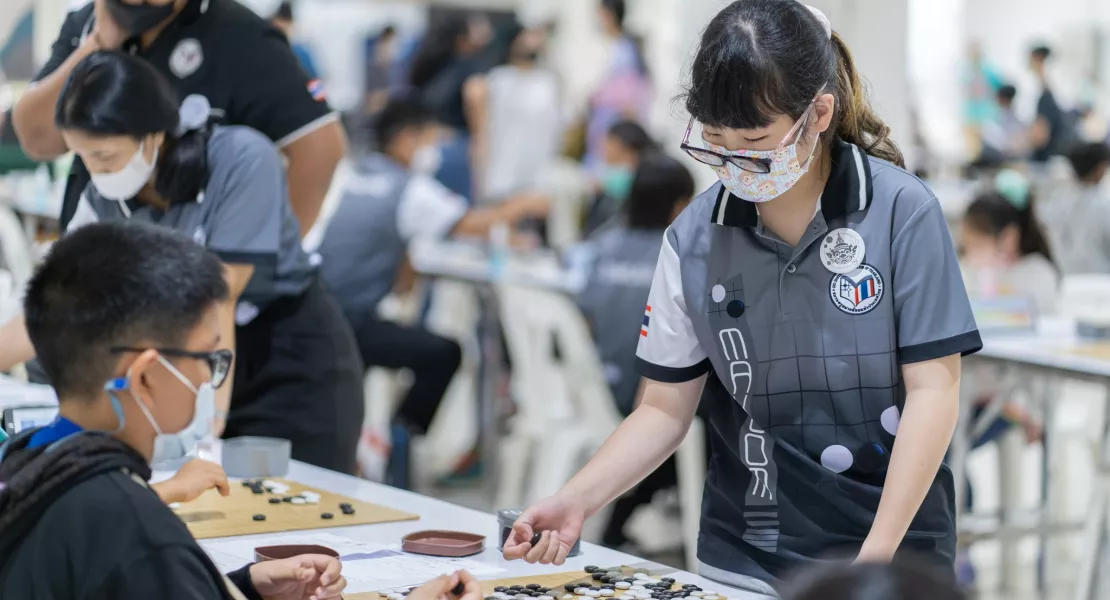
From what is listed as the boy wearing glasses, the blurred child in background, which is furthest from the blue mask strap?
the blurred child in background

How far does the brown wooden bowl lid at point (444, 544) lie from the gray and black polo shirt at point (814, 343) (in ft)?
1.14

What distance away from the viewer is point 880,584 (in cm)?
90

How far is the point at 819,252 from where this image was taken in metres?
1.89

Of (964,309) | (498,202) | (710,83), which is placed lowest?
(498,202)

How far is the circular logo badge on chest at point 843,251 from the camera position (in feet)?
6.11

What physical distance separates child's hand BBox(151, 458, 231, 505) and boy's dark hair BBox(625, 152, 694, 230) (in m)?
2.81

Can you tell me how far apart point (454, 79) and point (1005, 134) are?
4.80 metres

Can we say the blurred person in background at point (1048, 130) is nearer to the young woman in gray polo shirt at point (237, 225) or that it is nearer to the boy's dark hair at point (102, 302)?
the young woman in gray polo shirt at point (237, 225)

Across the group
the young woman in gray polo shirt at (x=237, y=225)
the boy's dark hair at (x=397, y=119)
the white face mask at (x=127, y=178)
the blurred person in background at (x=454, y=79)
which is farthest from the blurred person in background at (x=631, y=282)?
the blurred person in background at (x=454, y=79)

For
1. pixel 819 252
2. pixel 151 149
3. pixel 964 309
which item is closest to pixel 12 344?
pixel 151 149

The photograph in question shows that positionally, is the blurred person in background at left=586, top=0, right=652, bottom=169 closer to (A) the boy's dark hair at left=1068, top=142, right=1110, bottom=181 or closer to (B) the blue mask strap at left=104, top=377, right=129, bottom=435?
(A) the boy's dark hair at left=1068, top=142, right=1110, bottom=181

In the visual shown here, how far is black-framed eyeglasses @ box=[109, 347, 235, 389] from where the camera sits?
4.81ft

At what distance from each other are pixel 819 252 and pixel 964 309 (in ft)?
0.63

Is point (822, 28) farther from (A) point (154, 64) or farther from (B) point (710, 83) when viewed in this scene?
(A) point (154, 64)
